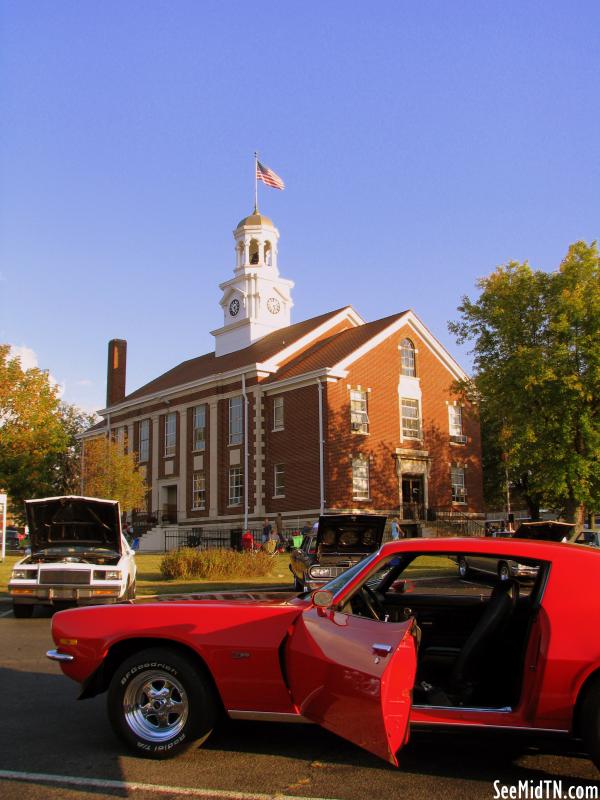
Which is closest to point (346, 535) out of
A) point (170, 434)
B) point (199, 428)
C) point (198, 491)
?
point (198, 491)

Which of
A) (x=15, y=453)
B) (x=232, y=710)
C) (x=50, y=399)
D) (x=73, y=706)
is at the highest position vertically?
(x=50, y=399)

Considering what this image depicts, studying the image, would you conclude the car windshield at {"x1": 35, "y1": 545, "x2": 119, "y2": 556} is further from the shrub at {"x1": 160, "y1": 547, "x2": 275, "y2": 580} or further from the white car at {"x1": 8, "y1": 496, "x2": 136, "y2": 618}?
the shrub at {"x1": 160, "y1": 547, "x2": 275, "y2": 580}

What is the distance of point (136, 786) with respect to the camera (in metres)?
4.54

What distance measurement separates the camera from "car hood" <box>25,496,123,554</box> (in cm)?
1342

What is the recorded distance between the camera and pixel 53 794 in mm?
4426

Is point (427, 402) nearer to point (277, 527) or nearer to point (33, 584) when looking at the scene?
point (277, 527)

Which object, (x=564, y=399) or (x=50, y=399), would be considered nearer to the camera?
(x=564, y=399)

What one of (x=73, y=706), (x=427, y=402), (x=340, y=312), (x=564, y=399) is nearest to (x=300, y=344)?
(x=340, y=312)

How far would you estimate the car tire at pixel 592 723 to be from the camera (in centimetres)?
438

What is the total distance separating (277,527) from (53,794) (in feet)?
111

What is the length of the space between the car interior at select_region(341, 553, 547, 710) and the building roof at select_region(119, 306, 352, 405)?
3596cm

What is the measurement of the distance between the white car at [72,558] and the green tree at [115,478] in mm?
29646

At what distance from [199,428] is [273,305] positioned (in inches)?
355

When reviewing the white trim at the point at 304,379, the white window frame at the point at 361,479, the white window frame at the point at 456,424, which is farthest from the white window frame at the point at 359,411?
the white window frame at the point at 456,424
